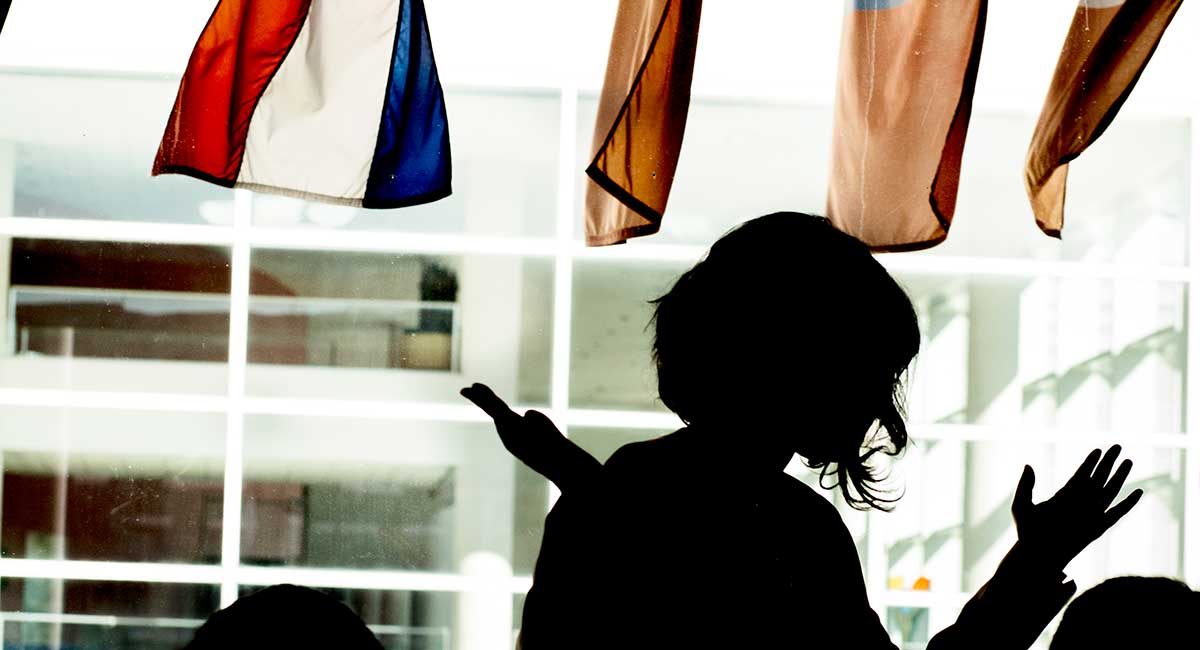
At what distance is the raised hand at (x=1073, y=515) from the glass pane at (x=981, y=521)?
3900 millimetres

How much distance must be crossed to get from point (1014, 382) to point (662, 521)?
14.2 ft

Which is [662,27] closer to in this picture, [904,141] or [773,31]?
[904,141]

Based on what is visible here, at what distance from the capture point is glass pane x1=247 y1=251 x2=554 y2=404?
16.7ft

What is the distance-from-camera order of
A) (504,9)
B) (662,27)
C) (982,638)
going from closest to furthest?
(982,638), (662,27), (504,9)

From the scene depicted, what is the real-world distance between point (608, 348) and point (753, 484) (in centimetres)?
353

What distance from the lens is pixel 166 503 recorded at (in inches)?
198

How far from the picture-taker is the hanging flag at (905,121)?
2.48 m

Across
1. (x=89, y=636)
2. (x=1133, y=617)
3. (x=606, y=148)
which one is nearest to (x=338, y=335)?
(x=89, y=636)

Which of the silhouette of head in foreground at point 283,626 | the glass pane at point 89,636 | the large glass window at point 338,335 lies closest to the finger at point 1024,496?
the silhouette of head in foreground at point 283,626

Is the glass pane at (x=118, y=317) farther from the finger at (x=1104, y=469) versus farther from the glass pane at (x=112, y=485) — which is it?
the finger at (x=1104, y=469)

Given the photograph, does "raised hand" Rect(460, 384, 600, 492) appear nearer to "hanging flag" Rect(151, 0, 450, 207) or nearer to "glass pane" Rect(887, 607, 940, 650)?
"hanging flag" Rect(151, 0, 450, 207)

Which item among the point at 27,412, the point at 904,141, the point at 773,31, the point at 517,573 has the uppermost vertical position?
the point at 773,31

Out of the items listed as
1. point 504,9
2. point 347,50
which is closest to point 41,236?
point 504,9

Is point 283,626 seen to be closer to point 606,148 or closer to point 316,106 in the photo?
point 606,148
